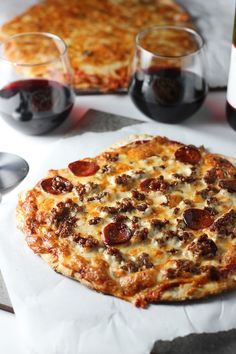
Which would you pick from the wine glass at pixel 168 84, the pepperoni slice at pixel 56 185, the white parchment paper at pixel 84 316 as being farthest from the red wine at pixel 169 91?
the white parchment paper at pixel 84 316

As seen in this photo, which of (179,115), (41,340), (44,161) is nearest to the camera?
(41,340)

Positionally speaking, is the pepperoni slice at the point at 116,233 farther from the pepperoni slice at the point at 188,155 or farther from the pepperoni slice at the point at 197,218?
the pepperoni slice at the point at 188,155

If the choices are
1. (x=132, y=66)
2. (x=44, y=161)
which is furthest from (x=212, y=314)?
(x=132, y=66)

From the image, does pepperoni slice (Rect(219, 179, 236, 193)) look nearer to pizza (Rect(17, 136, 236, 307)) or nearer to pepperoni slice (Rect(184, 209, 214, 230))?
pizza (Rect(17, 136, 236, 307))

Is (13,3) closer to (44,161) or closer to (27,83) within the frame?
(27,83)

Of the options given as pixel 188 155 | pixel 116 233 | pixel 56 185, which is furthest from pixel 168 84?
pixel 116 233

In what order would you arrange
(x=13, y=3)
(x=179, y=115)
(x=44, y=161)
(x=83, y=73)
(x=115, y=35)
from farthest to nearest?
(x=13, y=3) < (x=115, y=35) < (x=83, y=73) < (x=179, y=115) < (x=44, y=161)

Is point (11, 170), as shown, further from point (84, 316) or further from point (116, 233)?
point (84, 316)
